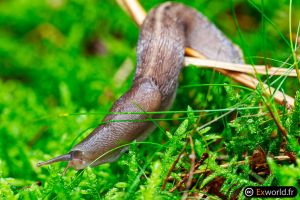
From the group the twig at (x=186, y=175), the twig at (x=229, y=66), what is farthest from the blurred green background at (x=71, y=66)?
the twig at (x=186, y=175)

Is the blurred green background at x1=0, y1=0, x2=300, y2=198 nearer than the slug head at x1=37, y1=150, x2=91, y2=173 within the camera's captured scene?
No

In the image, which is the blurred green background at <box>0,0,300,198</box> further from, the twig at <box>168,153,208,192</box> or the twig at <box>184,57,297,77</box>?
the twig at <box>168,153,208,192</box>

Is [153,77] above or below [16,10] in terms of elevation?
below

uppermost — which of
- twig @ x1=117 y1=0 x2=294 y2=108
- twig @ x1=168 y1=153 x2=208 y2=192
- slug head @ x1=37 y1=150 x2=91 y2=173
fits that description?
twig @ x1=117 y1=0 x2=294 y2=108

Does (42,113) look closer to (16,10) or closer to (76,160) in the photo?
(76,160)

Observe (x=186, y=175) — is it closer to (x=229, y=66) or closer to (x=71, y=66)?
(x=229, y=66)

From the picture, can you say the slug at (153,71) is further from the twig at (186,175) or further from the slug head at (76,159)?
the twig at (186,175)

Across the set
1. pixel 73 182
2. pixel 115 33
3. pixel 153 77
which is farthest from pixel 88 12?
pixel 73 182

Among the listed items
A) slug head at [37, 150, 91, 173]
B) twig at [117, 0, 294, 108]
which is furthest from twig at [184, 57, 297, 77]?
slug head at [37, 150, 91, 173]
